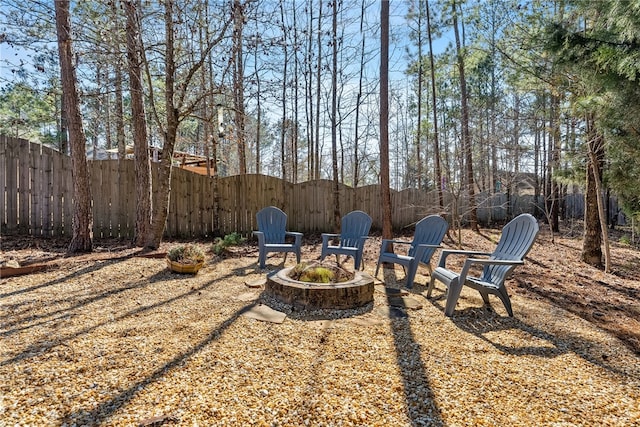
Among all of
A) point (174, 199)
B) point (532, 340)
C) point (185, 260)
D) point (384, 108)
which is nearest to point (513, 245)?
point (532, 340)

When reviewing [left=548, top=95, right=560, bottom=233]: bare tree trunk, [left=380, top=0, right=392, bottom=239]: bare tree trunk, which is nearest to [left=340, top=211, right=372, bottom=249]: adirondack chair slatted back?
[left=380, top=0, right=392, bottom=239]: bare tree trunk

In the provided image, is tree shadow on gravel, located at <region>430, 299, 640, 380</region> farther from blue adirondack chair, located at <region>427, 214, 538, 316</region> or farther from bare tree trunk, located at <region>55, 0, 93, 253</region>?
bare tree trunk, located at <region>55, 0, 93, 253</region>

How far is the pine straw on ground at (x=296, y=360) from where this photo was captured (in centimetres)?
142

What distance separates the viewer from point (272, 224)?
15.8 feet

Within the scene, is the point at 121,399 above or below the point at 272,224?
below

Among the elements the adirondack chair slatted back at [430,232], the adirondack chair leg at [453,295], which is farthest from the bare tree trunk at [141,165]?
the adirondack chair leg at [453,295]

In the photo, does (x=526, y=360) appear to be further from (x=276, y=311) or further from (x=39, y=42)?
(x=39, y=42)

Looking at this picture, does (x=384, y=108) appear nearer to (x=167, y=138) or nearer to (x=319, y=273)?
(x=319, y=273)

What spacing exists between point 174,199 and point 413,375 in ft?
A: 18.6

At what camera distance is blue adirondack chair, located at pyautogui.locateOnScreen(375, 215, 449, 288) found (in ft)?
11.8

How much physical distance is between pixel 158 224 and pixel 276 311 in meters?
2.79

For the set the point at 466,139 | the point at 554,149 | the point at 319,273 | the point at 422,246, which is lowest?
the point at 319,273

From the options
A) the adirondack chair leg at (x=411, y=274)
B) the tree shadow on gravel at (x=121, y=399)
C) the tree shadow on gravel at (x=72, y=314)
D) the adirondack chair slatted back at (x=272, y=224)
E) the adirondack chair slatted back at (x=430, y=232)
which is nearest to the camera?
the tree shadow on gravel at (x=121, y=399)

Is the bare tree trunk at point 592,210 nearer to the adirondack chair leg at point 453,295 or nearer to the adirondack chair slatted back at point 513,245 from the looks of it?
the adirondack chair slatted back at point 513,245
